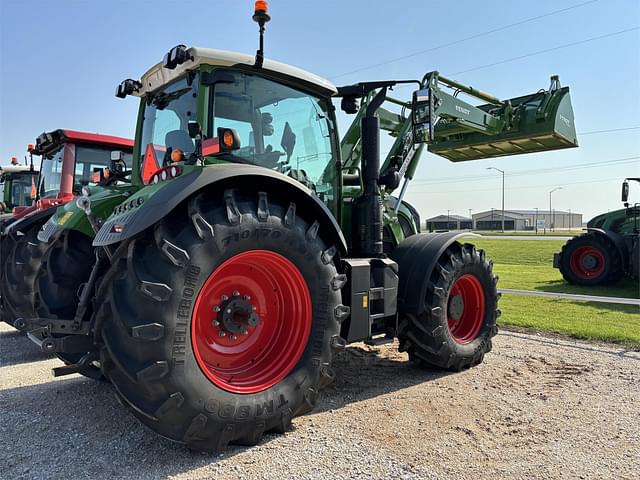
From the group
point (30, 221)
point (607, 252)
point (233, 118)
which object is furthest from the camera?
point (607, 252)

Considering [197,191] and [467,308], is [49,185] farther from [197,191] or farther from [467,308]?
[467,308]

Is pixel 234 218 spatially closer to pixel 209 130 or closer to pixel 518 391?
pixel 209 130

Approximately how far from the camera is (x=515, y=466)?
10.0 ft

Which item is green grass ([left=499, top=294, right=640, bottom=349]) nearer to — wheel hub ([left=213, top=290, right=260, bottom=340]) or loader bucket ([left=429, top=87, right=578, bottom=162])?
loader bucket ([left=429, top=87, right=578, bottom=162])

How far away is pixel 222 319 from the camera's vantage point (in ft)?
11.0

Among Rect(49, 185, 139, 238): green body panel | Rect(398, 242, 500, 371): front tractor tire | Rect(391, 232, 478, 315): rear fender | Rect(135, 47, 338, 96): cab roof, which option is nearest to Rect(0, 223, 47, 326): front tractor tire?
Rect(49, 185, 139, 238): green body panel

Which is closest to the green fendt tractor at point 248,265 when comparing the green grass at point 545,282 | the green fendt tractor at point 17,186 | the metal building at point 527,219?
the green grass at point 545,282

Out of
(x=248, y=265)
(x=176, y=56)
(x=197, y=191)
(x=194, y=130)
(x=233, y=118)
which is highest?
(x=176, y=56)

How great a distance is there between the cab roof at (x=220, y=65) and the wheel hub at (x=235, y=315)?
1709 millimetres

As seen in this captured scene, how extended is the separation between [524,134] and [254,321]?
18.7 ft

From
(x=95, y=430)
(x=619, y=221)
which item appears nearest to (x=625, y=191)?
(x=619, y=221)

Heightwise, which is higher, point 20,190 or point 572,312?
point 20,190

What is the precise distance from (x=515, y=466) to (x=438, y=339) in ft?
5.65

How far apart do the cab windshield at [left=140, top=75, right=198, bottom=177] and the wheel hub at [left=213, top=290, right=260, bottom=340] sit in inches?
43.9
